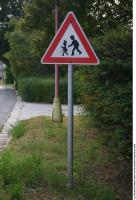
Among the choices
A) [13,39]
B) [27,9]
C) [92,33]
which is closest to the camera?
[92,33]

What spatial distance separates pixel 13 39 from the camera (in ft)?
137

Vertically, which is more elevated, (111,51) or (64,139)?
(111,51)

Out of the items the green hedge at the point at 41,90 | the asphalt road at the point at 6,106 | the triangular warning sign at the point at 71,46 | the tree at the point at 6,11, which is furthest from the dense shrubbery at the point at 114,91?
the tree at the point at 6,11

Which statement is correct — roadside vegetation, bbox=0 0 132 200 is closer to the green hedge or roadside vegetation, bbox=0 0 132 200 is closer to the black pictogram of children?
the black pictogram of children

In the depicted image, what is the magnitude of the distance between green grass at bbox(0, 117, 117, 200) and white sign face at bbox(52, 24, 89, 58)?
1.72 meters

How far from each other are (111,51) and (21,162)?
7.12 feet

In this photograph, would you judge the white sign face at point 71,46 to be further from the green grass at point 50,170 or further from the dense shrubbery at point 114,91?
the green grass at point 50,170

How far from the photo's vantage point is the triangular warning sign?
737 cm

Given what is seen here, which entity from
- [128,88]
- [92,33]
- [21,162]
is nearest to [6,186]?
[21,162]

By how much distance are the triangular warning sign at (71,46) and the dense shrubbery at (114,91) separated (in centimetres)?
51

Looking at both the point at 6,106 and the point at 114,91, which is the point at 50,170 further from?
the point at 6,106

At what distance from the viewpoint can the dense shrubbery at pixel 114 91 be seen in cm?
705

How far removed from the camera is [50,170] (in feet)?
27.6

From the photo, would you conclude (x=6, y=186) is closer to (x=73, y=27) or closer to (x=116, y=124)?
(x=116, y=124)
